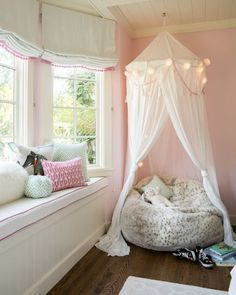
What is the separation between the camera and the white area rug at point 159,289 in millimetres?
2129

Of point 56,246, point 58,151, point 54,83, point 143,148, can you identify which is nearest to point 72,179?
point 58,151

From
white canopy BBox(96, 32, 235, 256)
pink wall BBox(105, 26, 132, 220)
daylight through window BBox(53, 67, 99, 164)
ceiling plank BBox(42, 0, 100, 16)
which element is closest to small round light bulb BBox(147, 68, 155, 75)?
white canopy BBox(96, 32, 235, 256)

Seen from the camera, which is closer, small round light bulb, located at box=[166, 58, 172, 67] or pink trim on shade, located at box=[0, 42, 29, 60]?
pink trim on shade, located at box=[0, 42, 29, 60]

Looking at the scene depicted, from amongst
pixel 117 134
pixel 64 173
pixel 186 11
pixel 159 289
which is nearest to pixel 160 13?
pixel 186 11

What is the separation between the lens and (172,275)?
2.40 meters

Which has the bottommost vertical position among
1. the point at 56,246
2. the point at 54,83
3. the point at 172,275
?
the point at 172,275

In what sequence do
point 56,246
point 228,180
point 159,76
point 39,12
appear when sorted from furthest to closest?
point 228,180, point 159,76, point 39,12, point 56,246

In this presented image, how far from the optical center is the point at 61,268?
2344 mm

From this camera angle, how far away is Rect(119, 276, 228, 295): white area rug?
2.13 m

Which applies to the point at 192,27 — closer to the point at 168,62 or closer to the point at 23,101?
the point at 168,62

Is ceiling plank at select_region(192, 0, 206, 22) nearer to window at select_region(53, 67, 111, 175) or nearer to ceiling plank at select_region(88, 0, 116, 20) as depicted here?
ceiling plank at select_region(88, 0, 116, 20)

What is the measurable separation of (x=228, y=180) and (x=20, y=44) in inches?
118

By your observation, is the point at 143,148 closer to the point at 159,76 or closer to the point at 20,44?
the point at 159,76

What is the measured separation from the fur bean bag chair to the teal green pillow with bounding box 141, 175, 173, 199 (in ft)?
0.99
